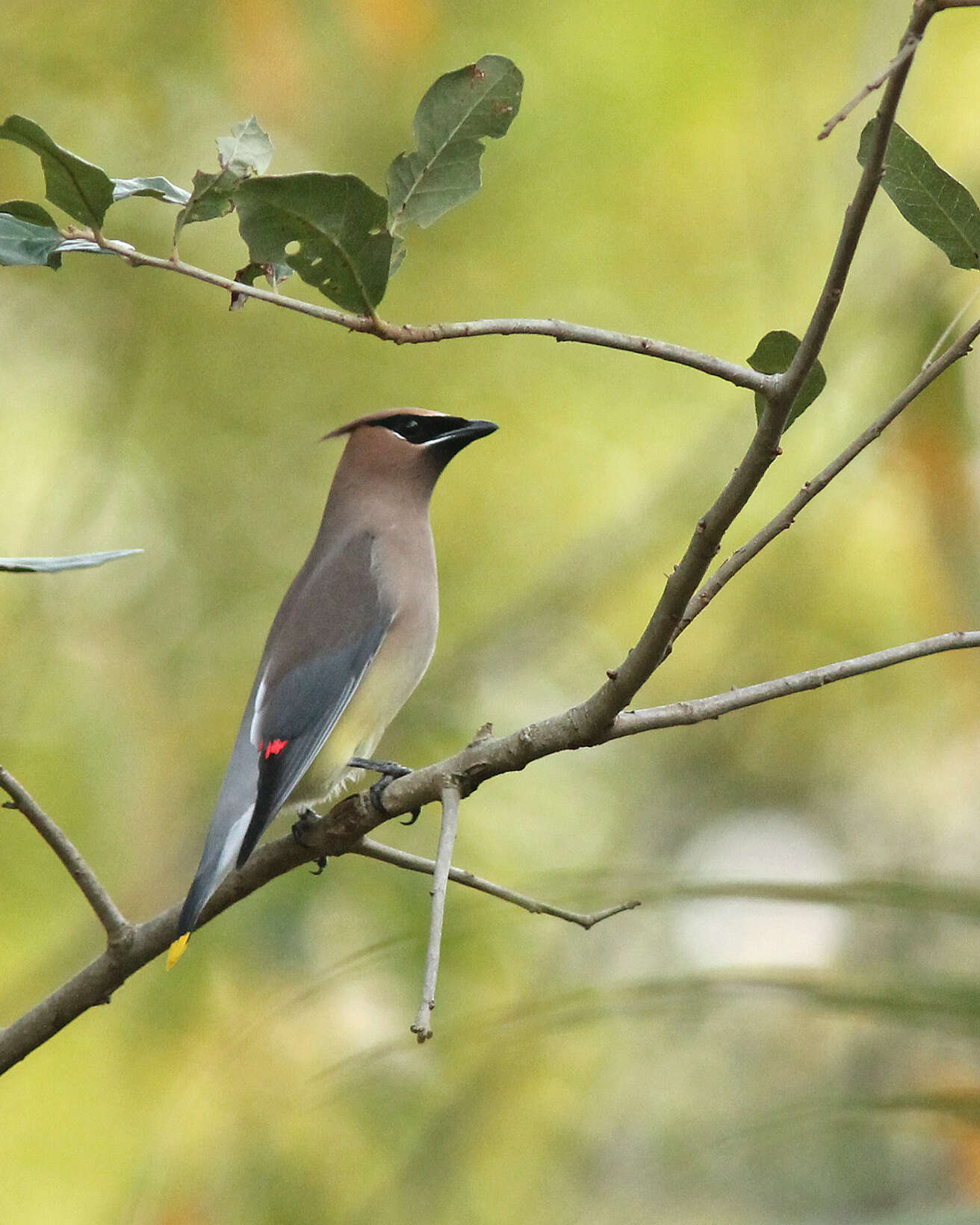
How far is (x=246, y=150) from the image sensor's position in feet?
5.52

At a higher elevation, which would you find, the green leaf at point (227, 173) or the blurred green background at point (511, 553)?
the blurred green background at point (511, 553)

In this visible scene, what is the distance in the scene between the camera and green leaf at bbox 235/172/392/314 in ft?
4.96

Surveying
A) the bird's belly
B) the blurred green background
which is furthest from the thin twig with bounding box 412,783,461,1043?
the blurred green background

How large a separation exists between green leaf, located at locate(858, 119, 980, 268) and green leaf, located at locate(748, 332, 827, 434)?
0.18m

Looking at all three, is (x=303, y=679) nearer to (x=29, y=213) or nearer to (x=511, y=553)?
(x=29, y=213)

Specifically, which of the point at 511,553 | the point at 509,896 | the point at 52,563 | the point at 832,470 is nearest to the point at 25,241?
the point at 52,563

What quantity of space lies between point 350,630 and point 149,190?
1.68 meters

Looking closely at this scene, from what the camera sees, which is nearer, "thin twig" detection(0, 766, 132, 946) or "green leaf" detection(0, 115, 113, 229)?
"green leaf" detection(0, 115, 113, 229)

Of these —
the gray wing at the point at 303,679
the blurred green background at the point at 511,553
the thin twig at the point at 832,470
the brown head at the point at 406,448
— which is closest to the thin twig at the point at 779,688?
the thin twig at the point at 832,470

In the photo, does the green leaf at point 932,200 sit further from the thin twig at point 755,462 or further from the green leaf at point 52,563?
the green leaf at point 52,563

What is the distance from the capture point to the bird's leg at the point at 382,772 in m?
2.13

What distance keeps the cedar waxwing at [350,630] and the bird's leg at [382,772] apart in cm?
4

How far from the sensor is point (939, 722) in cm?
525

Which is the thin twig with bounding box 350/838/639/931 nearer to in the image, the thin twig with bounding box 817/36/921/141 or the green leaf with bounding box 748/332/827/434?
the green leaf with bounding box 748/332/827/434
